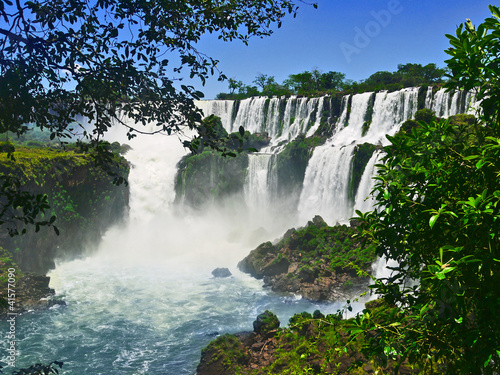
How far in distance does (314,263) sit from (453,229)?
16.4 metres

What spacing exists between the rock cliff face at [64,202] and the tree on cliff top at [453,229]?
15.1 metres

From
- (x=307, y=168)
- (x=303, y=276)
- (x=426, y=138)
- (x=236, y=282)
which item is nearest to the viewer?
(x=426, y=138)

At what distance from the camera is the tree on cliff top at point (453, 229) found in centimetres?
219

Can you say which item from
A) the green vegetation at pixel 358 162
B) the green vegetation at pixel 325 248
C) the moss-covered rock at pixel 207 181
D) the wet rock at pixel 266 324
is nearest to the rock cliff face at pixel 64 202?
the moss-covered rock at pixel 207 181

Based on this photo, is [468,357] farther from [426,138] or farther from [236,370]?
[236,370]

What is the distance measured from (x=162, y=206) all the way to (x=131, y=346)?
17.4 meters

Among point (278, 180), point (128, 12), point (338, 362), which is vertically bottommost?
point (338, 362)

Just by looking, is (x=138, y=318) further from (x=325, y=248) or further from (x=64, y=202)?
(x=64, y=202)

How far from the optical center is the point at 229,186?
29000 millimetres

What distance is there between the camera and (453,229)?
7.93 feet

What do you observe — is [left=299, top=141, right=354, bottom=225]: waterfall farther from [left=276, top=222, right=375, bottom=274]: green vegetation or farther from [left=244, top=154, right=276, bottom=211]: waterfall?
[left=276, top=222, right=375, bottom=274]: green vegetation

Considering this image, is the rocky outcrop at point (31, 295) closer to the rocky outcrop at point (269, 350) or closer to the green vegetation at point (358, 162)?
the rocky outcrop at point (269, 350)

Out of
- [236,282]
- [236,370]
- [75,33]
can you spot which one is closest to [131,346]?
[236,370]

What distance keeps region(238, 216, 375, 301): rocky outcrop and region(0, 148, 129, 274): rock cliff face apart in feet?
29.5
